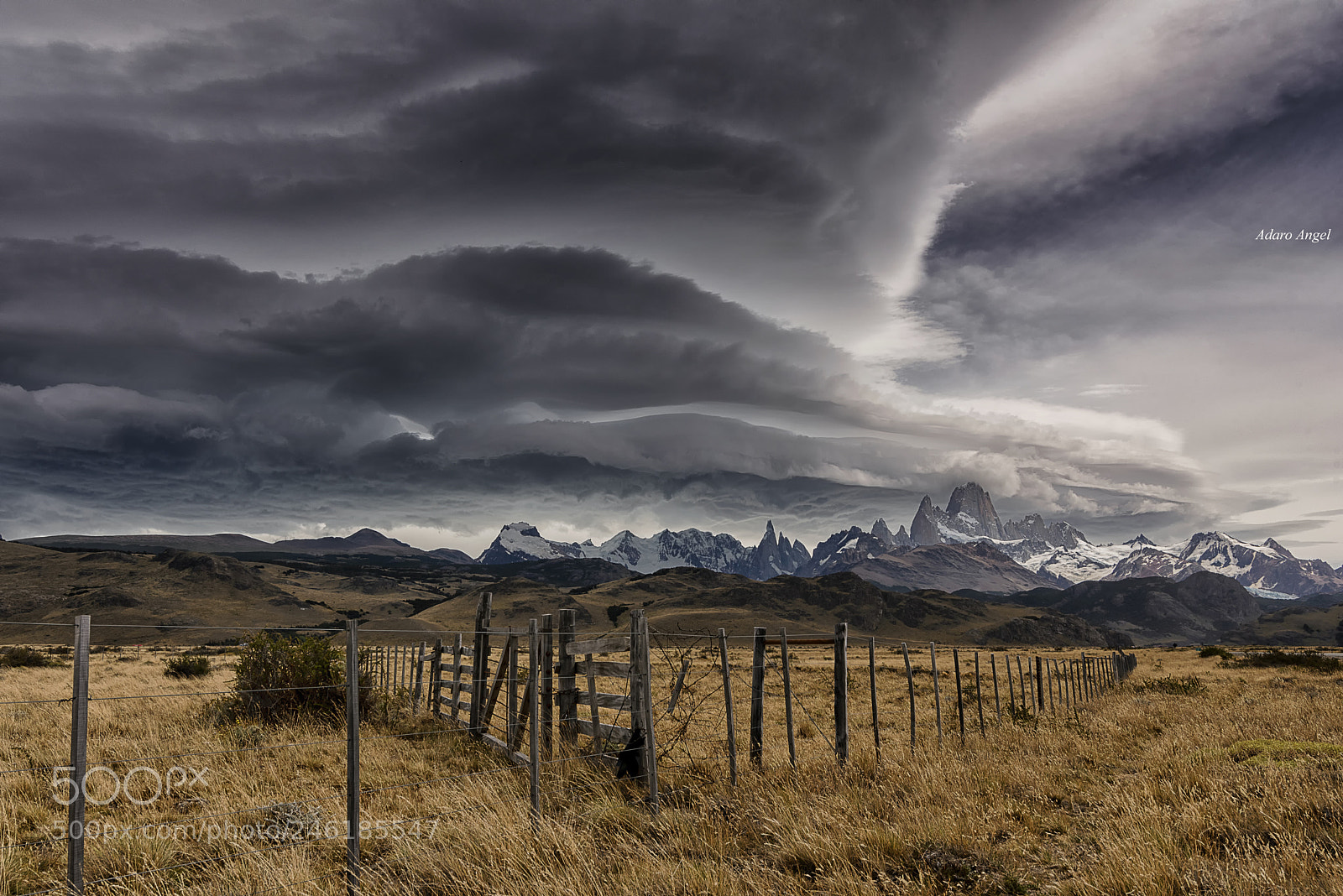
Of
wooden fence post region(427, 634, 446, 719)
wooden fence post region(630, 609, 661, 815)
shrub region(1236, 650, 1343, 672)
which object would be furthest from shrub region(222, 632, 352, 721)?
shrub region(1236, 650, 1343, 672)

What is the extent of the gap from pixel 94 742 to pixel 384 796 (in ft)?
23.6

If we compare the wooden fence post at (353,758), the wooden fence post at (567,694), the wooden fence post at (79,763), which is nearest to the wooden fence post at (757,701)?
the wooden fence post at (567,694)

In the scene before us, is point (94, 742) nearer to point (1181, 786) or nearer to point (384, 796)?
point (384, 796)

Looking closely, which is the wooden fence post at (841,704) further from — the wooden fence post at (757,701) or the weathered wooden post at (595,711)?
the weathered wooden post at (595,711)

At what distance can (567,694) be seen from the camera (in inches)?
436

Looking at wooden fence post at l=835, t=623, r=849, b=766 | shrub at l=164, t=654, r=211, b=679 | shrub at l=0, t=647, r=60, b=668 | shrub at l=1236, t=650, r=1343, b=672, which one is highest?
wooden fence post at l=835, t=623, r=849, b=766

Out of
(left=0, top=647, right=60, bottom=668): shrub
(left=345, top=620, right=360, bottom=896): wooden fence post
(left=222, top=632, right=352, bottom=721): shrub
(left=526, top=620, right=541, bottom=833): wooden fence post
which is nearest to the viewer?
(left=345, top=620, right=360, bottom=896): wooden fence post

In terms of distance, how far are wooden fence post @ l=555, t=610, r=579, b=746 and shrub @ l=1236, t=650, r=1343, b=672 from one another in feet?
137

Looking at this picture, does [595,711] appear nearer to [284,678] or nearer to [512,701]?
[512,701]

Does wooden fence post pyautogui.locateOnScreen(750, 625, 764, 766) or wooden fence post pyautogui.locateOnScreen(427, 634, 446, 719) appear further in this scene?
wooden fence post pyautogui.locateOnScreen(427, 634, 446, 719)

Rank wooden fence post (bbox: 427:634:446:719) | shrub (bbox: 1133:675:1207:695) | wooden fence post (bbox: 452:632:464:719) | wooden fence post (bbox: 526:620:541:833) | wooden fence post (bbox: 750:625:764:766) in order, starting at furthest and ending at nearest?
shrub (bbox: 1133:675:1207:695)
wooden fence post (bbox: 427:634:446:719)
wooden fence post (bbox: 452:632:464:719)
wooden fence post (bbox: 750:625:764:766)
wooden fence post (bbox: 526:620:541:833)

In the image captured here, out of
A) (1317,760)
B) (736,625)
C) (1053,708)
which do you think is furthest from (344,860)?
(736,625)

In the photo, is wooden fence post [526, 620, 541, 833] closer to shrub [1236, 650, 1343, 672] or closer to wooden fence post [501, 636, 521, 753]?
wooden fence post [501, 636, 521, 753]

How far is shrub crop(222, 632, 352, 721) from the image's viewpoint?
50.3ft
